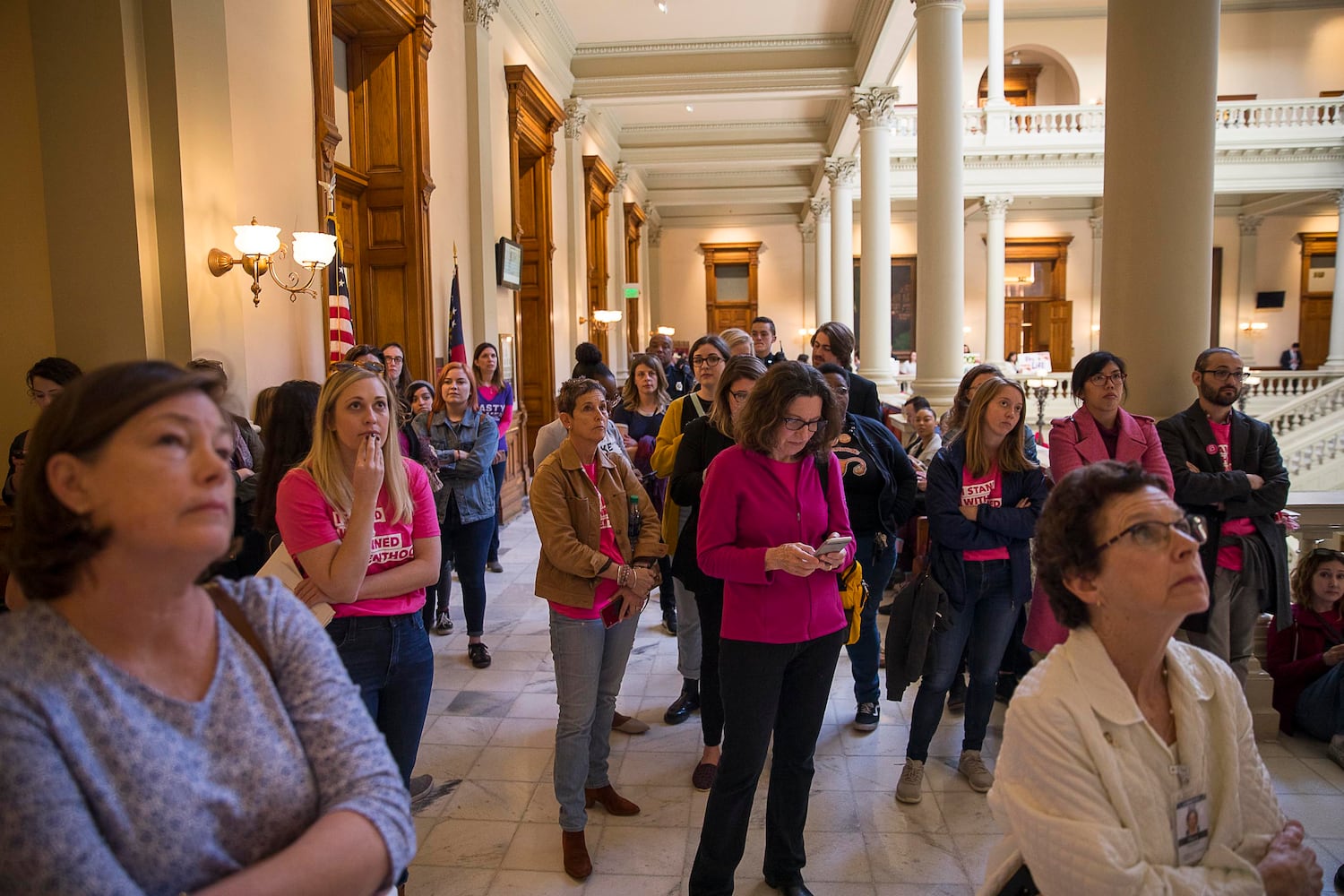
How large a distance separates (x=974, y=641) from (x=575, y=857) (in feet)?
5.72

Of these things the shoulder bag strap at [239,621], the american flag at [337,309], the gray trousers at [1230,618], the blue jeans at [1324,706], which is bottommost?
the blue jeans at [1324,706]

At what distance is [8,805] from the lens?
895mm

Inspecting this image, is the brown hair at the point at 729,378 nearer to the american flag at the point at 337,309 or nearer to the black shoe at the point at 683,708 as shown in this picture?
the black shoe at the point at 683,708

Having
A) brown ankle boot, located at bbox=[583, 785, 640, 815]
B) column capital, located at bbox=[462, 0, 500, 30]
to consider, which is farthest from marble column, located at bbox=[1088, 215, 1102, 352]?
brown ankle boot, located at bbox=[583, 785, 640, 815]

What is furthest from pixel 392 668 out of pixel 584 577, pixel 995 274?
pixel 995 274

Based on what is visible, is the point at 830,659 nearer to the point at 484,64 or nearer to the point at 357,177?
the point at 357,177

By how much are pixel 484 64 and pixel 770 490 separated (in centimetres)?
752

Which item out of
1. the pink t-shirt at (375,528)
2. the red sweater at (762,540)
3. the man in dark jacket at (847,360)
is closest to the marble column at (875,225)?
the man in dark jacket at (847,360)

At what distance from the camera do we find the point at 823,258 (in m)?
20.5

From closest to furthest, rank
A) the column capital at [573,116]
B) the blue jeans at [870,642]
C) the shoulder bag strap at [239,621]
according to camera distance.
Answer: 1. the shoulder bag strap at [239,621]
2. the blue jeans at [870,642]
3. the column capital at [573,116]

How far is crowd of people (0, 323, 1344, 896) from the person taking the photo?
1.01 metres

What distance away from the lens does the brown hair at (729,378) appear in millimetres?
3145

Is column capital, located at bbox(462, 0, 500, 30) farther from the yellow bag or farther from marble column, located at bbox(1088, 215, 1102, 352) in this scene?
marble column, located at bbox(1088, 215, 1102, 352)

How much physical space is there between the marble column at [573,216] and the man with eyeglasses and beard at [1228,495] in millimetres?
9550
